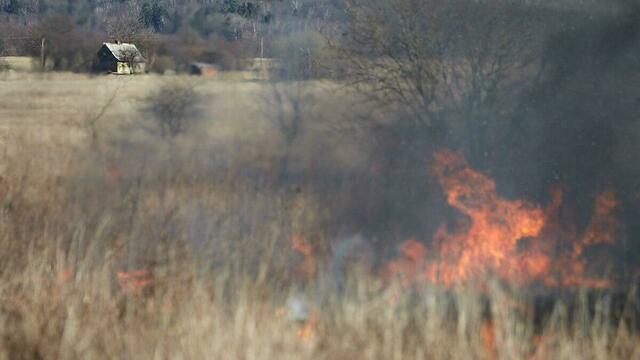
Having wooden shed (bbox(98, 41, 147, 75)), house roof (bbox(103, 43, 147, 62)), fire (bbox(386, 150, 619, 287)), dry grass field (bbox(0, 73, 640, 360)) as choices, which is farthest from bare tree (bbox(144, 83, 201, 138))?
fire (bbox(386, 150, 619, 287))

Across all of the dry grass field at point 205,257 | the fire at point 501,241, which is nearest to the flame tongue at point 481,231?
the fire at point 501,241

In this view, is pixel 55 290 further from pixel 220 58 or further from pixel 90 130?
pixel 90 130

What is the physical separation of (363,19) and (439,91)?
186 cm

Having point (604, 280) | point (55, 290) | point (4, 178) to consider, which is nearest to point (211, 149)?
point (4, 178)

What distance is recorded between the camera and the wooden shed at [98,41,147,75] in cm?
1329

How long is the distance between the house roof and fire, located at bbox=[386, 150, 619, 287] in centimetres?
479

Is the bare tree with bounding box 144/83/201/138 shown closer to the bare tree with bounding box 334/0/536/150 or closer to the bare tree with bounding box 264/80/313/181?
the bare tree with bounding box 264/80/313/181

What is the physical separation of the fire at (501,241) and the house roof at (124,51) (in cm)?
479

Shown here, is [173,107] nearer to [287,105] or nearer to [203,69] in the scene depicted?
[287,105]

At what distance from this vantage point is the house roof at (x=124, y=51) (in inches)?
522

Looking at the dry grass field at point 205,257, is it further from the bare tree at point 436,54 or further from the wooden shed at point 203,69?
the bare tree at point 436,54

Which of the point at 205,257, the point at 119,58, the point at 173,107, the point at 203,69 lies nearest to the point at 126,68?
the point at 119,58

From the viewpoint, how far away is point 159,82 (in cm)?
1594

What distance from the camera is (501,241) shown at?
37.8 ft
